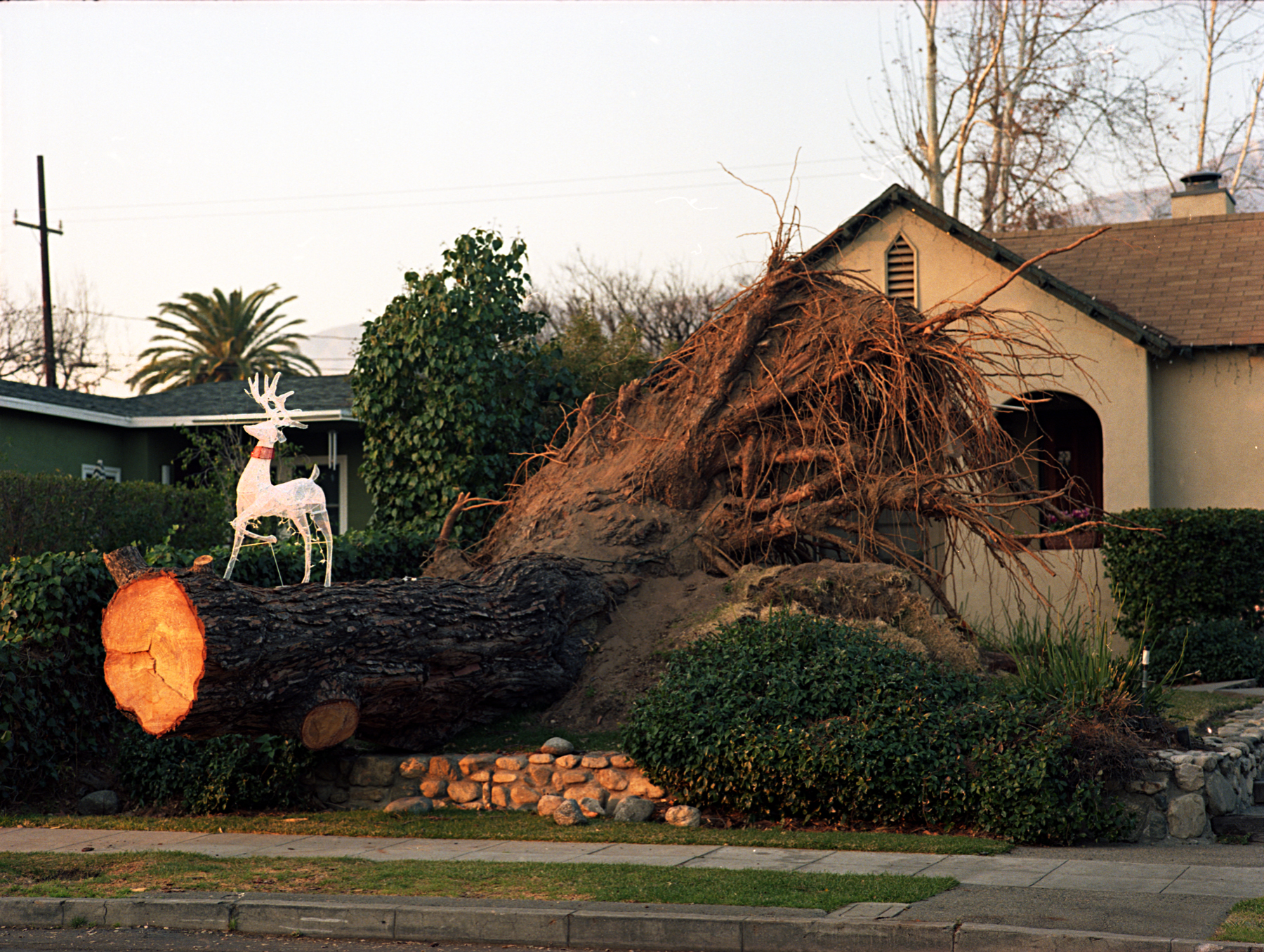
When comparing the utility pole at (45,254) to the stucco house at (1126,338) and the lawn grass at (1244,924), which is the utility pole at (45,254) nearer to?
the stucco house at (1126,338)

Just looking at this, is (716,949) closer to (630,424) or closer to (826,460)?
(826,460)

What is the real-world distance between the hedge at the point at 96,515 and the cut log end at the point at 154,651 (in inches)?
238

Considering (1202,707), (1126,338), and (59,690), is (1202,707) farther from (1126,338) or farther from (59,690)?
(59,690)

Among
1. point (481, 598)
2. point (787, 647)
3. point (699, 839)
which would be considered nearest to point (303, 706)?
point (481, 598)

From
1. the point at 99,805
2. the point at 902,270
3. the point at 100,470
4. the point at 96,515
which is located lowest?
the point at 99,805

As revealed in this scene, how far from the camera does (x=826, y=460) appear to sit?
12469 mm

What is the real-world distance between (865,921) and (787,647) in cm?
366

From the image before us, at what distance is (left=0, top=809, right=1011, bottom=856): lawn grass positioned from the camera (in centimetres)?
771

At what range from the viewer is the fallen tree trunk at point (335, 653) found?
8.14 metres

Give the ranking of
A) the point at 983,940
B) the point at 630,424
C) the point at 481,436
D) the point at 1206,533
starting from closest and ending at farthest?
the point at 983,940 < the point at 630,424 < the point at 1206,533 < the point at 481,436

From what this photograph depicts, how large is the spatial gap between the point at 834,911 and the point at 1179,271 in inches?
603

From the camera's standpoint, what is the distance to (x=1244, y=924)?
224 inches

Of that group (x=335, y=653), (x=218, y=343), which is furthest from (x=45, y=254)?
(x=335, y=653)

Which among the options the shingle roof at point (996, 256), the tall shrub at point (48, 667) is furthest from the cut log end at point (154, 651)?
A: the shingle roof at point (996, 256)
